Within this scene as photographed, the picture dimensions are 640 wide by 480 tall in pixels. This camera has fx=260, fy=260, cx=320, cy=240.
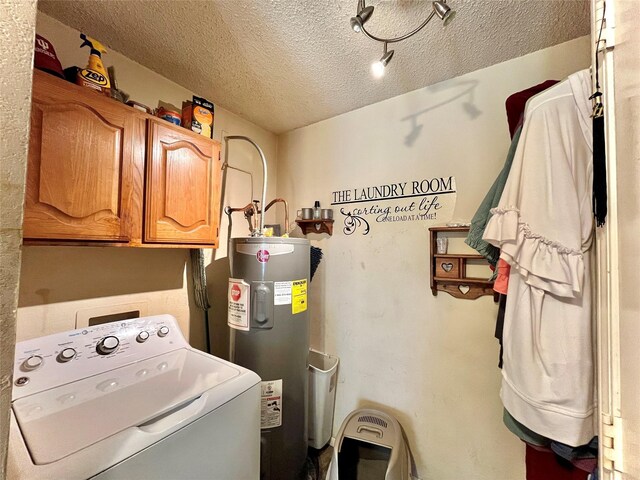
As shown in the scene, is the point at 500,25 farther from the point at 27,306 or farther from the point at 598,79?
the point at 27,306

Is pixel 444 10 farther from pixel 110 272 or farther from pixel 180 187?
pixel 110 272

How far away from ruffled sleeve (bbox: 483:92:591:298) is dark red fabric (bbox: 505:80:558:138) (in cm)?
20

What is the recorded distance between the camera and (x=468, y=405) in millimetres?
1293

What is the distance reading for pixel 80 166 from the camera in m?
0.89

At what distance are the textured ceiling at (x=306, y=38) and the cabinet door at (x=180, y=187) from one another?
1.32 feet

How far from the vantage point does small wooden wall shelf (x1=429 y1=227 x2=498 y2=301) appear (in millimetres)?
1269

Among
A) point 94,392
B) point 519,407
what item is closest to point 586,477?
point 519,407

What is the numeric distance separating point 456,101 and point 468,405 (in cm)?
155

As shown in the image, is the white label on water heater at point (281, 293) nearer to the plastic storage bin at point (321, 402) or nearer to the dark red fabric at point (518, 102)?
the plastic storage bin at point (321, 402)

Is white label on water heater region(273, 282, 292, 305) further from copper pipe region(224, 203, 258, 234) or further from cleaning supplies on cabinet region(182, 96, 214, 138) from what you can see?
cleaning supplies on cabinet region(182, 96, 214, 138)

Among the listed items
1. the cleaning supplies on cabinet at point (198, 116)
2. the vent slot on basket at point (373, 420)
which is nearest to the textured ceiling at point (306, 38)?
the cleaning supplies on cabinet at point (198, 116)

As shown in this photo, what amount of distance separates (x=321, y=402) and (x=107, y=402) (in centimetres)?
117

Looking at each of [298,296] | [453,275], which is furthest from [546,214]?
[298,296]

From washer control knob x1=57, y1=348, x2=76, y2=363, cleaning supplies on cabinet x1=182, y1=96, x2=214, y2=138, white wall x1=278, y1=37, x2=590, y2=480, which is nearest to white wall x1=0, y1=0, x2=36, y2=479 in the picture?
washer control knob x1=57, y1=348, x2=76, y2=363
